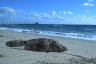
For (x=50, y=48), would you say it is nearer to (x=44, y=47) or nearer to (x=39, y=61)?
(x=44, y=47)

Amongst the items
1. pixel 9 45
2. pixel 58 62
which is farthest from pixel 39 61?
pixel 9 45

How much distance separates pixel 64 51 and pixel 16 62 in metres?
3.73

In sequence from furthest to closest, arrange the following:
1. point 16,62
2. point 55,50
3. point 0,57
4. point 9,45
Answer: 1. point 9,45
2. point 55,50
3. point 0,57
4. point 16,62

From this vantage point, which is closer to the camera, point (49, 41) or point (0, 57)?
point (0, 57)

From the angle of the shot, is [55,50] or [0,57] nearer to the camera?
[0,57]

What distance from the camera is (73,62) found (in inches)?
305

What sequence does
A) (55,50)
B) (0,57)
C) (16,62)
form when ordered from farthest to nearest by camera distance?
1. (55,50)
2. (0,57)
3. (16,62)

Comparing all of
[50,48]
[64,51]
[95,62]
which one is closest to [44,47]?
[50,48]

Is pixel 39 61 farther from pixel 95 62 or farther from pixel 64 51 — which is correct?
pixel 64 51

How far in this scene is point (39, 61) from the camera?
7.79m

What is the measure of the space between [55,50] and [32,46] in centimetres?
131

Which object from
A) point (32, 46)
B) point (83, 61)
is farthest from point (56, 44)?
point (83, 61)

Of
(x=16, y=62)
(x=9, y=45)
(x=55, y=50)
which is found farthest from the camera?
(x=9, y=45)

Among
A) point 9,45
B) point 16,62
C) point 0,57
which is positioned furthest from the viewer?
point 9,45
